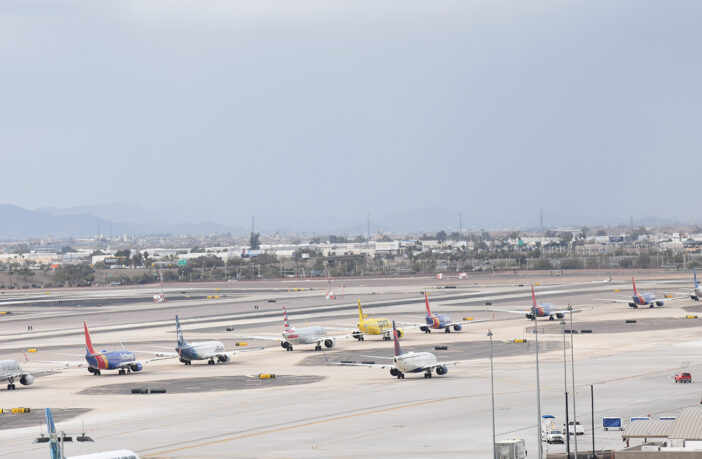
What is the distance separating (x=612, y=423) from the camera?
64812mm

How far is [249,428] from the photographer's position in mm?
68938

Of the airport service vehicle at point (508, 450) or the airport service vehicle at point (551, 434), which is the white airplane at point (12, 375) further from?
the airport service vehicle at point (508, 450)

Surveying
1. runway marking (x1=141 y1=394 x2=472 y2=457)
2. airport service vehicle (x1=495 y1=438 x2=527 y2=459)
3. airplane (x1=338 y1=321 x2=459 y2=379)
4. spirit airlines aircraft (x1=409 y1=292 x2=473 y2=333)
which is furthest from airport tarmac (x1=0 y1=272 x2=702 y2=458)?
airport service vehicle (x1=495 y1=438 x2=527 y2=459)

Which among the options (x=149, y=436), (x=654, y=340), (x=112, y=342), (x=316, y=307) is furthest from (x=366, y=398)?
(x=316, y=307)

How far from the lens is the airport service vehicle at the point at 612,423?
2542 inches

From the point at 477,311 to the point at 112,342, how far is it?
5672 centimetres

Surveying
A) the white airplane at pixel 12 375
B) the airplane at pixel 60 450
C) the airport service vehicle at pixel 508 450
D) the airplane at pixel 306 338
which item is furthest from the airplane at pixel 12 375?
the airport service vehicle at pixel 508 450

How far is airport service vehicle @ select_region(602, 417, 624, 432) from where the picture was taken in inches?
2542

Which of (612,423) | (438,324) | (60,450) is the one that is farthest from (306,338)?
(60,450)

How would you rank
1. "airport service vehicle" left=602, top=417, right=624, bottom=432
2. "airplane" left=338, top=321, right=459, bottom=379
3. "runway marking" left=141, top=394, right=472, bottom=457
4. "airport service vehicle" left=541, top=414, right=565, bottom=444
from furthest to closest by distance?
"airplane" left=338, top=321, right=459, bottom=379
"airport service vehicle" left=602, top=417, right=624, bottom=432
"runway marking" left=141, top=394, right=472, bottom=457
"airport service vehicle" left=541, top=414, right=565, bottom=444

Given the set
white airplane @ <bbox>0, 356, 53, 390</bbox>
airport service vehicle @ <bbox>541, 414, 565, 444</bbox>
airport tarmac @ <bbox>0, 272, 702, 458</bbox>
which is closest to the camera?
airport service vehicle @ <bbox>541, 414, 565, 444</bbox>

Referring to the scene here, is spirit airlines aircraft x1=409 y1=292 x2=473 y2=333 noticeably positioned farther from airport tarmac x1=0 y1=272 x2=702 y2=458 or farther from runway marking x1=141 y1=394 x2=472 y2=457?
runway marking x1=141 y1=394 x2=472 y2=457

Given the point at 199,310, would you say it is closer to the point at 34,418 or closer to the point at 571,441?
the point at 34,418

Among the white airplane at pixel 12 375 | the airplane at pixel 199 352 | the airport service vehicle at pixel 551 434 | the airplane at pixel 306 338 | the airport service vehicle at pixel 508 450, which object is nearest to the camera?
the airport service vehicle at pixel 508 450
